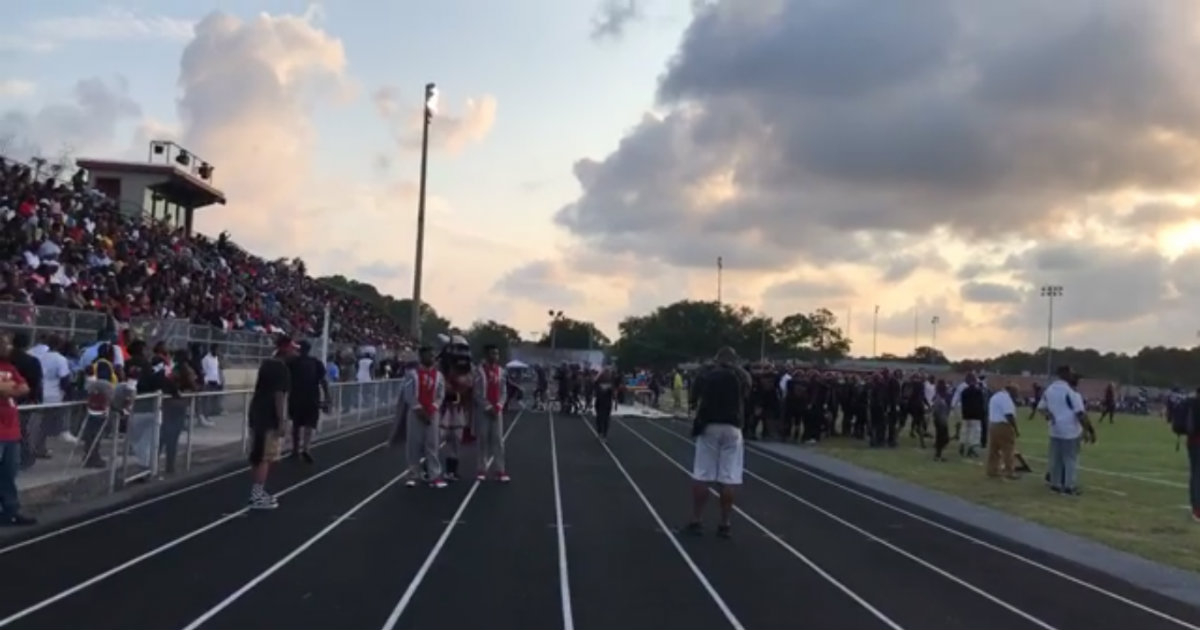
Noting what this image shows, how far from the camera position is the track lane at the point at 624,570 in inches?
381

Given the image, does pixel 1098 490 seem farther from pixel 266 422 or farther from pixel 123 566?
pixel 123 566

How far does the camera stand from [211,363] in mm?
26078

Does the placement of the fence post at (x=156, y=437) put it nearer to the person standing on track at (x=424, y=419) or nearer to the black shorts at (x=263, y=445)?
the black shorts at (x=263, y=445)

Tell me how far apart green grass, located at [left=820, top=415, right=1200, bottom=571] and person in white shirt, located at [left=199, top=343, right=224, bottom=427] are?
36.6ft

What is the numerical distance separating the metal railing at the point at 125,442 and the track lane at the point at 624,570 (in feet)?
17.1

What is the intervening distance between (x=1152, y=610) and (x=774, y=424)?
24.1 m

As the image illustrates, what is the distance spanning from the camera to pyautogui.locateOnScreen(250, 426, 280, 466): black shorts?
15352mm

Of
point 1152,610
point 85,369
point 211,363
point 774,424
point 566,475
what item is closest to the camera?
point 1152,610

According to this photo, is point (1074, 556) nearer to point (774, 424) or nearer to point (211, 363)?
point (211, 363)

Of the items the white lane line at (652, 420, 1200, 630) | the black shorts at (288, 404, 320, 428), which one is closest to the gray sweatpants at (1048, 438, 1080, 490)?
the white lane line at (652, 420, 1200, 630)

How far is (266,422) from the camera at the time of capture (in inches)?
616

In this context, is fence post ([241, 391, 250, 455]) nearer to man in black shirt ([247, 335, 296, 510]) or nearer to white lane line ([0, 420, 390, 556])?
white lane line ([0, 420, 390, 556])

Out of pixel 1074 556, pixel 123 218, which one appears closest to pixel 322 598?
pixel 1074 556

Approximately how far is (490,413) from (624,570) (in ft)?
28.4
